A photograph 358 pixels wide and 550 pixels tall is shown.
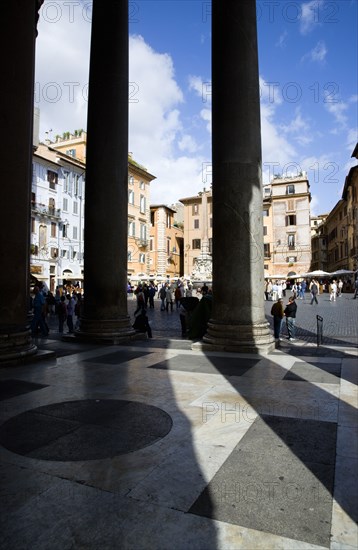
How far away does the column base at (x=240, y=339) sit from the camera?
822 centimetres

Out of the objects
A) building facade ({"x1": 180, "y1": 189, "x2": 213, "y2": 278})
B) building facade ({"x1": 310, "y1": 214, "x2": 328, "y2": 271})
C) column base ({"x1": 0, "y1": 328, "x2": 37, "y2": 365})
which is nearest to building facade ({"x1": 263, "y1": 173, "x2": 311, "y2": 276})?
building facade ({"x1": 180, "y1": 189, "x2": 213, "y2": 278})

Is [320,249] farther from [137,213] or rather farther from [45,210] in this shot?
[45,210]

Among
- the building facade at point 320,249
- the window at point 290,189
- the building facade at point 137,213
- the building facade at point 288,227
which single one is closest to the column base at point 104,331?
the building facade at point 137,213

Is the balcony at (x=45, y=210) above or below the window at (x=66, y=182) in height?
below

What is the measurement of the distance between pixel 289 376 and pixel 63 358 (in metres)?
4.30

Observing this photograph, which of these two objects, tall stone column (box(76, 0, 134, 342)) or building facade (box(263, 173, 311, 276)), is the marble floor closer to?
tall stone column (box(76, 0, 134, 342))

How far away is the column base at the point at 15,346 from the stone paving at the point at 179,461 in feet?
2.84

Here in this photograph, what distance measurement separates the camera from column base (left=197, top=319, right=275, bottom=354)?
8219 millimetres

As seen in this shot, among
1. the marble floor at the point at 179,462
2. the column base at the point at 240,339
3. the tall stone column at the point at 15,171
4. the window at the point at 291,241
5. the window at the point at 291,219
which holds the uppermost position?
the window at the point at 291,219

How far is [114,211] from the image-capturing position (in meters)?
9.74

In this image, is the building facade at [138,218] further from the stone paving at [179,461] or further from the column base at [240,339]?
the stone paving at [179,461]

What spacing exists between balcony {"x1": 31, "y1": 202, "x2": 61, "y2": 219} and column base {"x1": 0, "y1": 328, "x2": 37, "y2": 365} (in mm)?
35088

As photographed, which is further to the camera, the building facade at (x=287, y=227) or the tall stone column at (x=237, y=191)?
the building facade at (x=287, y=227)

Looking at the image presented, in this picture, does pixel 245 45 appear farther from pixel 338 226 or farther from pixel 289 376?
pixel 338 226
